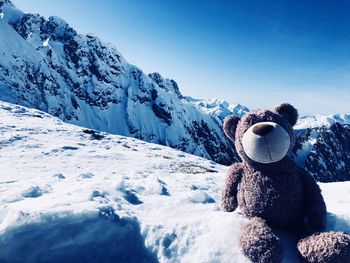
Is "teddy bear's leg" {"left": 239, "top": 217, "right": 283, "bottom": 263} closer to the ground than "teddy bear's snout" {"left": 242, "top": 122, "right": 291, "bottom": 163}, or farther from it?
closer to the ground

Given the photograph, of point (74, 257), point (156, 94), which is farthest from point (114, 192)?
point (156, 94)

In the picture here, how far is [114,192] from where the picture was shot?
185 inches

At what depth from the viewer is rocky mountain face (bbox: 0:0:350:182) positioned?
104988mm

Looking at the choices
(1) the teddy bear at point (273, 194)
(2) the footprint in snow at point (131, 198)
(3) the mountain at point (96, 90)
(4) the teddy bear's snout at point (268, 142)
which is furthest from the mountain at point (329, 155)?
(4) the teddy bear's snout at point (268, 142)

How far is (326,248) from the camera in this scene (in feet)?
9.59

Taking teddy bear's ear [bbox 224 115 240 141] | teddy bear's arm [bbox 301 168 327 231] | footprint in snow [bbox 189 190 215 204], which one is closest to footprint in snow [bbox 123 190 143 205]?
footprint in snow [bbox 189 190 215 204]

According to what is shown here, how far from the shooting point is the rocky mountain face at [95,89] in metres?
105

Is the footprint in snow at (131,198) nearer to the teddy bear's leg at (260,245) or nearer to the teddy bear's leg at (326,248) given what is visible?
the teddy bear's leg at (260,245)

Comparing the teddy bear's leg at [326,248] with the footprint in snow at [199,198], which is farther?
the footprint in snow at [199,198]

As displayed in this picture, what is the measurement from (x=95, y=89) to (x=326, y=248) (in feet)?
445

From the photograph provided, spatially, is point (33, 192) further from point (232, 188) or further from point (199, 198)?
point (232, 188)

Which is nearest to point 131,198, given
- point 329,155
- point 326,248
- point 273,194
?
point 273,194

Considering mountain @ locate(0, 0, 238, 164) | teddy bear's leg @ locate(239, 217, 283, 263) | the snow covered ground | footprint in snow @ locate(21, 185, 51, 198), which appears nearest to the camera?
teddy bear's leg @ locate(239, 217, 283, 263)

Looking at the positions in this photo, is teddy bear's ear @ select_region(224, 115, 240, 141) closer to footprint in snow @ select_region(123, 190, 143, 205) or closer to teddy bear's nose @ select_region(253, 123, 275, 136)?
teddy bear's nose @ select_region(253, 123, 275, 136)
